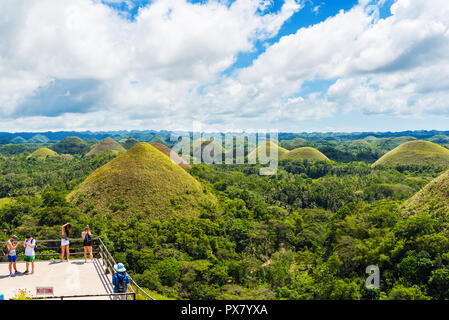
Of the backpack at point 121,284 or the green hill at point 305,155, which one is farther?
the green hill at point 305,155

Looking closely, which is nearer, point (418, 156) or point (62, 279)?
point (62, 279)

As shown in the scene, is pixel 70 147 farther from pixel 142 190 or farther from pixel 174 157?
pixel 142 190

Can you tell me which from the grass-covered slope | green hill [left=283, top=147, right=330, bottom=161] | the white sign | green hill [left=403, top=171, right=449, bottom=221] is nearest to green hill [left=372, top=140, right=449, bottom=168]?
green hill [left=283, top=147, right=330, bottom=161]

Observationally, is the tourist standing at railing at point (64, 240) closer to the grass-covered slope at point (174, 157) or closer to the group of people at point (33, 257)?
the group of people at point (33, 257)

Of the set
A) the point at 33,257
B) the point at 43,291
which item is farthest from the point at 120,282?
the point at 33,257

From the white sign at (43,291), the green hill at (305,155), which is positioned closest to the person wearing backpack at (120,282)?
the white sign at (43,291)
